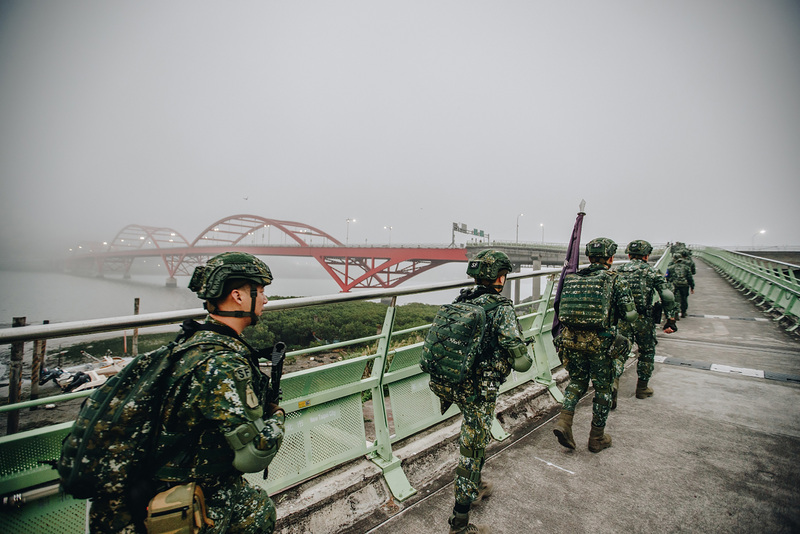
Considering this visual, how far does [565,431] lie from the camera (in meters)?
3.25

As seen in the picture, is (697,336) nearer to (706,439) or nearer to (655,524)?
(706,439)

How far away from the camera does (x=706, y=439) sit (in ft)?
11.1

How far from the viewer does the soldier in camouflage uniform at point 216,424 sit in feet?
4.14

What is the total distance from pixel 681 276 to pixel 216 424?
35.8ft

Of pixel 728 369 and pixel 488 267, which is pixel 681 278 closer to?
pixel 728 369

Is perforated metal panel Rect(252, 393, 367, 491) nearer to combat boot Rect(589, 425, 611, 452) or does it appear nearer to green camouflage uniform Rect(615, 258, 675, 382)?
combat boot Rect(589, 425, 611, 452)

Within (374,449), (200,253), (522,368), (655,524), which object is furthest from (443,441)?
(200,253)

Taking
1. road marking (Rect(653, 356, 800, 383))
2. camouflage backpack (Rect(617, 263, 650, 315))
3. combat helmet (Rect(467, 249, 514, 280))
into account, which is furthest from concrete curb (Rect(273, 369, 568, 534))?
road marking (Rect(653, 356, 800, 383))

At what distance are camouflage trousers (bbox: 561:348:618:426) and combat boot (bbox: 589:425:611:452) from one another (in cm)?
5

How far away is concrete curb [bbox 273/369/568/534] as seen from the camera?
2.24m

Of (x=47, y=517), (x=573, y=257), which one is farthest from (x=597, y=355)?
(x=47, y=517)

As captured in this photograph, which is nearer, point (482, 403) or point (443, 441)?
point (482, 403)

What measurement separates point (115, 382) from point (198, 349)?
284 mm

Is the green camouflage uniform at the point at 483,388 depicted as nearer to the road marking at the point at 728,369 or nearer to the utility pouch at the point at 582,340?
the utility pouch at the point at 582,340
